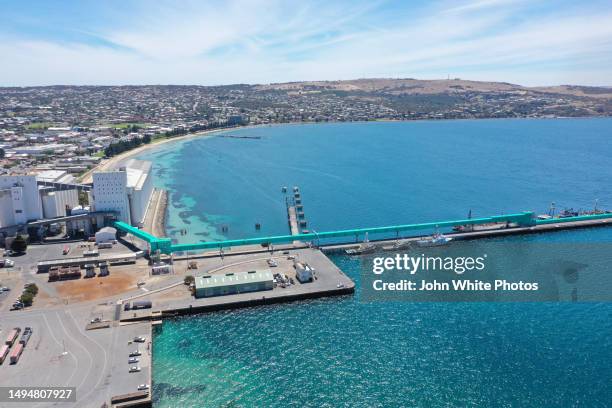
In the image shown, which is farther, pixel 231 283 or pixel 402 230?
pixel 402 230

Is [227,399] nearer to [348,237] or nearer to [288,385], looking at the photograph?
[288,385]

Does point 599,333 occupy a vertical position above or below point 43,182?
below

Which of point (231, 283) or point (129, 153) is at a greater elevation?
point (129, 153)

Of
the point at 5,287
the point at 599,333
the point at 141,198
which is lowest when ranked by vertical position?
the point at 599,333

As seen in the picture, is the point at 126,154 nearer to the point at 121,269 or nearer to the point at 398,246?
the point at 121,269

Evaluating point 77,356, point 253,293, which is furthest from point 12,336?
point 253,293

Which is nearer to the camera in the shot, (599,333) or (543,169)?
(599,333)

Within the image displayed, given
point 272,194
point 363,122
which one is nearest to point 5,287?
point 272,194
